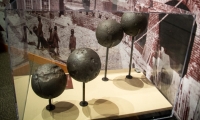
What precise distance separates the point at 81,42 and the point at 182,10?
89 centimetres

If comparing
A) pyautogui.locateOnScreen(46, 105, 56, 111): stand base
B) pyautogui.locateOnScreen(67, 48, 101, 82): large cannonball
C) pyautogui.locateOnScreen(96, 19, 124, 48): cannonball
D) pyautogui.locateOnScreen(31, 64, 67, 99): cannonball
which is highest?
pyautogui.locateOnScreen(96, 19, 124, 48): cannonball

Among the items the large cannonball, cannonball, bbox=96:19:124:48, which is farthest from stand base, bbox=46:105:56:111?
cannonball, bbox=96:19:124:48

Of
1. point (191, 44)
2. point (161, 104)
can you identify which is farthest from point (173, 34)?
point (161, 104)

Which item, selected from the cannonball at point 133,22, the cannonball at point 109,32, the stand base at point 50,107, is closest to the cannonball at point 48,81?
the stand base at point 50,107

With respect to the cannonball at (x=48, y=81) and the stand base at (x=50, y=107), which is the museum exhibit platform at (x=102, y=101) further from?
the cannonball at (x=48, y=81)

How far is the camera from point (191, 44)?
60.9 inches

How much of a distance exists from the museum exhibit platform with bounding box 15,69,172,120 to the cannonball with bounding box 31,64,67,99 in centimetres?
15

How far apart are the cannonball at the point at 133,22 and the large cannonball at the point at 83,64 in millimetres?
445

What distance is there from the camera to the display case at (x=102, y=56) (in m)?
1.40

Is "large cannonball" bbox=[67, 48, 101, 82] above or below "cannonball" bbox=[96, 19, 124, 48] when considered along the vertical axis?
below

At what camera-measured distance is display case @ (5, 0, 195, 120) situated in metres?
1.40

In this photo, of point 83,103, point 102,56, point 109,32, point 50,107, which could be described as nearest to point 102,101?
point 83,103

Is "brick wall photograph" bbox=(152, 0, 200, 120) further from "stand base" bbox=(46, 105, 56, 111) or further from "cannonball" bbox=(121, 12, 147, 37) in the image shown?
"stand base" bbox=(46, 105, 56, 111)

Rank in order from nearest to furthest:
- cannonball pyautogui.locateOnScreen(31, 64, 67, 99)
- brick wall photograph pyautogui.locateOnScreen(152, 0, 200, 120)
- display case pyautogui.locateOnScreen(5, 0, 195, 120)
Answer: cannonball pyautogui.locateOnScreen(31, 64, 67, 99) → display case pyautogui.locateOnScreen(5, 0, 195, 120) → brick wall photograph pyautogui.locateOnScreen(152, 0, 200, 120)
